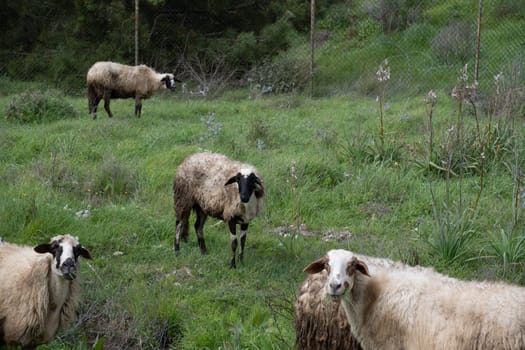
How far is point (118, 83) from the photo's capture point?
1266 cm

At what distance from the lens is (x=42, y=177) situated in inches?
327

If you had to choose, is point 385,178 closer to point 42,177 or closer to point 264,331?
point 264,331

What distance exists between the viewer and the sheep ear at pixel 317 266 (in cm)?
440

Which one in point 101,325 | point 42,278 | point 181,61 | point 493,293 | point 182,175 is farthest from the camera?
point 181,61

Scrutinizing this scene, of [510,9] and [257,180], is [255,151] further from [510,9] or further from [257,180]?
[510,9]

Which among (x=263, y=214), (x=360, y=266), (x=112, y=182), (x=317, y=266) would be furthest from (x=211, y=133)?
(x=360, y=266)

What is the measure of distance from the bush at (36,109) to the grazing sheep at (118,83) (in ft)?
1.96

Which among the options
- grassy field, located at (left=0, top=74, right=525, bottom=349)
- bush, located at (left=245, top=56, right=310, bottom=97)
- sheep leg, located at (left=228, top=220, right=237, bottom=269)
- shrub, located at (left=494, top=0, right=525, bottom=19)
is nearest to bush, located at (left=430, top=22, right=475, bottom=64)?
shrub, located at (left=494, top=0, right=525, bottom=19)

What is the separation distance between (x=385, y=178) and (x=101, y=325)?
4105 millimetres

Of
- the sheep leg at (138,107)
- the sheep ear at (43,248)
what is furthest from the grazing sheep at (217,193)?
the sheep leg at (138,107)

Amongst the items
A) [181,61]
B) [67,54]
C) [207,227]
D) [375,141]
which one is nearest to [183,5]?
[181,61]

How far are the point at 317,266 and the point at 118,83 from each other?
9048mm

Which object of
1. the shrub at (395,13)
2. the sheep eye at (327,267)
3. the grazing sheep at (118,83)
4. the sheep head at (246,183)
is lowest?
the sheep eye at (327,267)

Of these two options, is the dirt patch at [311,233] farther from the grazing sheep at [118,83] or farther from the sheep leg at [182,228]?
the grazing sheep at [118,83]
